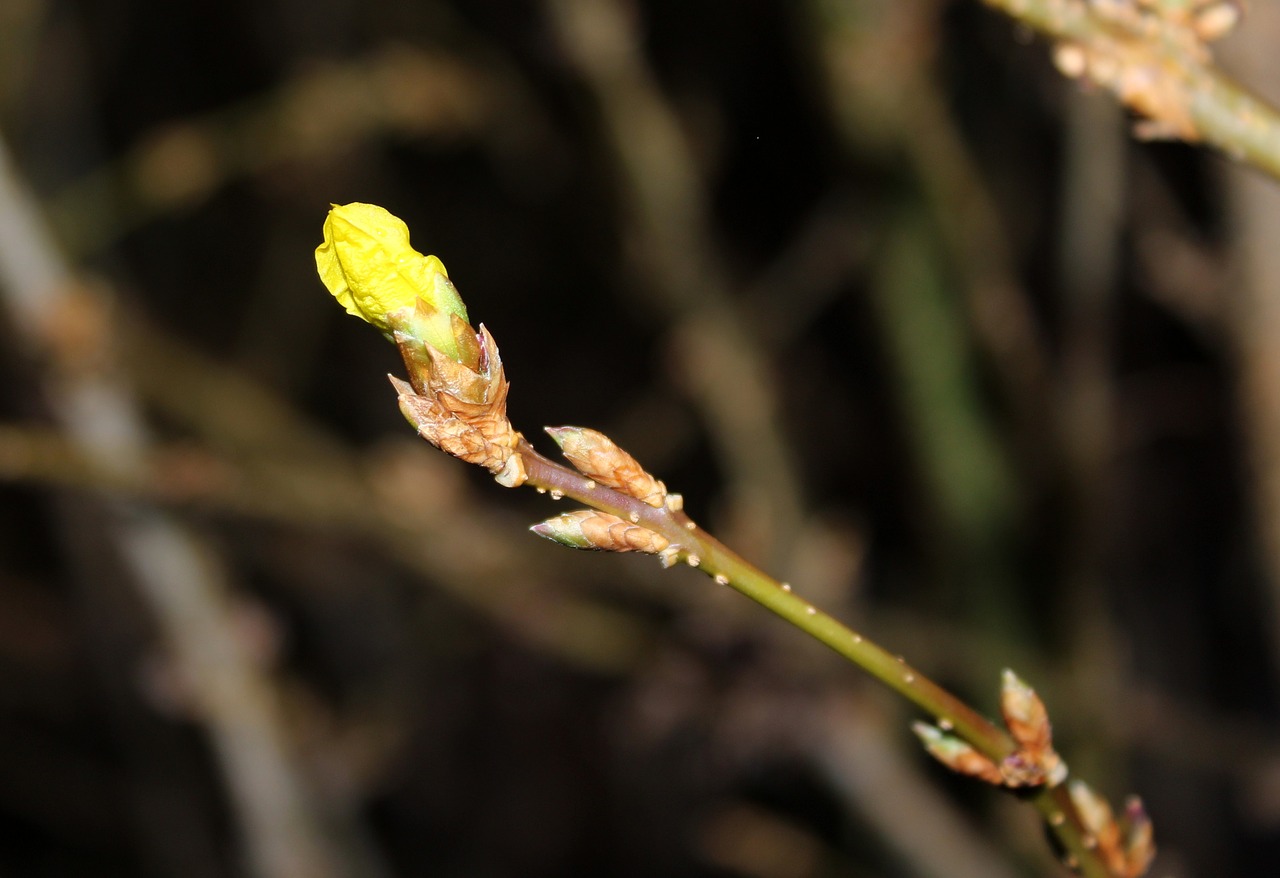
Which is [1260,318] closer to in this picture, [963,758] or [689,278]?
[689,278]

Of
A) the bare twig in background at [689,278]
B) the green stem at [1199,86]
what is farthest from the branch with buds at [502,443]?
the bare twig in background at [689,278]

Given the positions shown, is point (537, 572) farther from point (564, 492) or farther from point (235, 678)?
point (564, 492)

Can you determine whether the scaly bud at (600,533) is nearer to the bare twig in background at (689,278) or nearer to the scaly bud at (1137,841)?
the scaly bud at (1137,841)

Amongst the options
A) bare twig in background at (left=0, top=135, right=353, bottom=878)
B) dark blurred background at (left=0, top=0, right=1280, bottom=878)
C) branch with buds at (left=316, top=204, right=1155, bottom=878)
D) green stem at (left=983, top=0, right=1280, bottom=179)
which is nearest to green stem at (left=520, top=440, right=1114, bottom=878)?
branch with buds at (left=316, top=204, right=1155, bottom=878)

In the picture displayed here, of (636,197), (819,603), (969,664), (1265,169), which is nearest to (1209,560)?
(969,664)

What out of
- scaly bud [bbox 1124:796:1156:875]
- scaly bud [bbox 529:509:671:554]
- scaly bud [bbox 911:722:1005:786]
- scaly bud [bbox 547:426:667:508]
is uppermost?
scaly bud [bbox 1124:796:1156:875]

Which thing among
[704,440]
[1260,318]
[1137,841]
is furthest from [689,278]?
[704,440]

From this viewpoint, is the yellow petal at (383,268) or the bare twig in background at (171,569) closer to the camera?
the yellow petal at (383,268)

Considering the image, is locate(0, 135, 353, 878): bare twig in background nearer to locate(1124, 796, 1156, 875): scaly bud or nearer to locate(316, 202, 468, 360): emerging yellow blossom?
locate(316, 202, 468, 360): emerging yellow blossom
